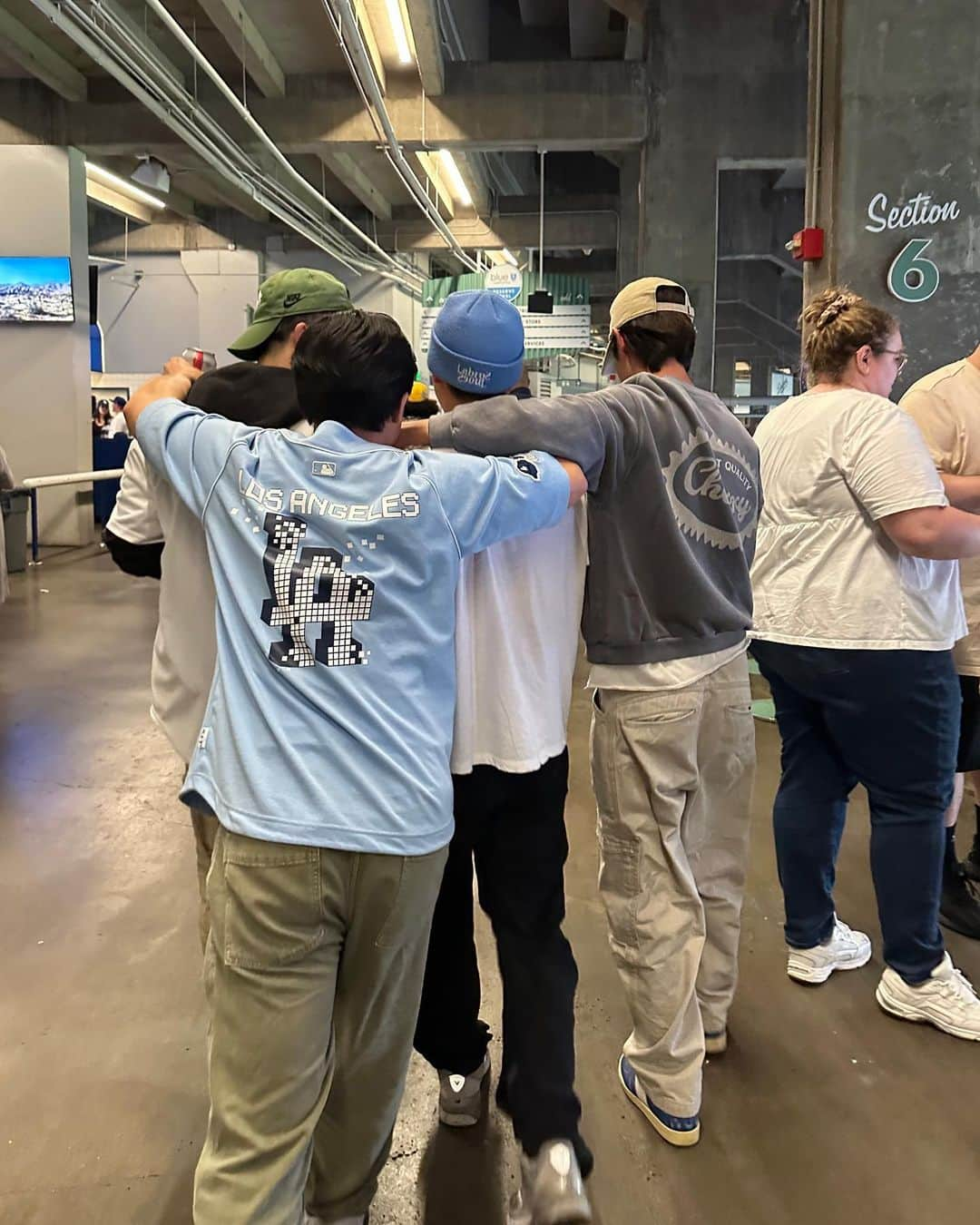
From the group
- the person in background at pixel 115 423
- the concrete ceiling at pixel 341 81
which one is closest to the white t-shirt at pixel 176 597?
the concrete ceiling at pixel 341 81

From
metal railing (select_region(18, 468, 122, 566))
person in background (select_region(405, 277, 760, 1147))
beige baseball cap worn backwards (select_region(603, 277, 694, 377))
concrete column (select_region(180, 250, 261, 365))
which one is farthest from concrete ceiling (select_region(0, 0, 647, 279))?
person in background (select_region(405, 277, 760, 1147))

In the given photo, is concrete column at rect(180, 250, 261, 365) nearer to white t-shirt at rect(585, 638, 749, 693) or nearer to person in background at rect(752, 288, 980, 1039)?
person in background at rect(752, 288, 980, 1039)

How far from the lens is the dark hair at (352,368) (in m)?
1.27

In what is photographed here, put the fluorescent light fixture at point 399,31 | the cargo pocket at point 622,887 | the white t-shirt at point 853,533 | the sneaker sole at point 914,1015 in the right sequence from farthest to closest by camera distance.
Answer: the fluorescent light fixture at point 399,31 < the sneaker sole at point 914,1015 < the white t-shirt at point 853,533 < the cargo pocket at point 622,887

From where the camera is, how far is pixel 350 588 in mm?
1201

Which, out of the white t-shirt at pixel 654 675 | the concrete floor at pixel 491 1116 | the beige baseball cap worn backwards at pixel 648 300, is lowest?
the concrete floor at pixel 491 1116

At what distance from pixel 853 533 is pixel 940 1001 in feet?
3.30

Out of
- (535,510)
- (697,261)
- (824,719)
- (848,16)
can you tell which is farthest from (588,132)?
(535,510)

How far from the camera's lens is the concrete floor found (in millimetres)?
1611

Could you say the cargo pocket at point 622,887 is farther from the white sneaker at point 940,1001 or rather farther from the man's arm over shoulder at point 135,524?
the man's arm over shoulder at point 135,524

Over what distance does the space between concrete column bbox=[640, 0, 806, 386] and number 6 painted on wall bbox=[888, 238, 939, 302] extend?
4.49 meters

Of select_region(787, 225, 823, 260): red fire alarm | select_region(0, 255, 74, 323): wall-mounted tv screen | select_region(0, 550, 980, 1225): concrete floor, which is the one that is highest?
select_region(0, 255, 74, 323): wall-mounted tv screen

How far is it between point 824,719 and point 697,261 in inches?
268

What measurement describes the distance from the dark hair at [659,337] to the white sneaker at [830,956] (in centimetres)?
140
